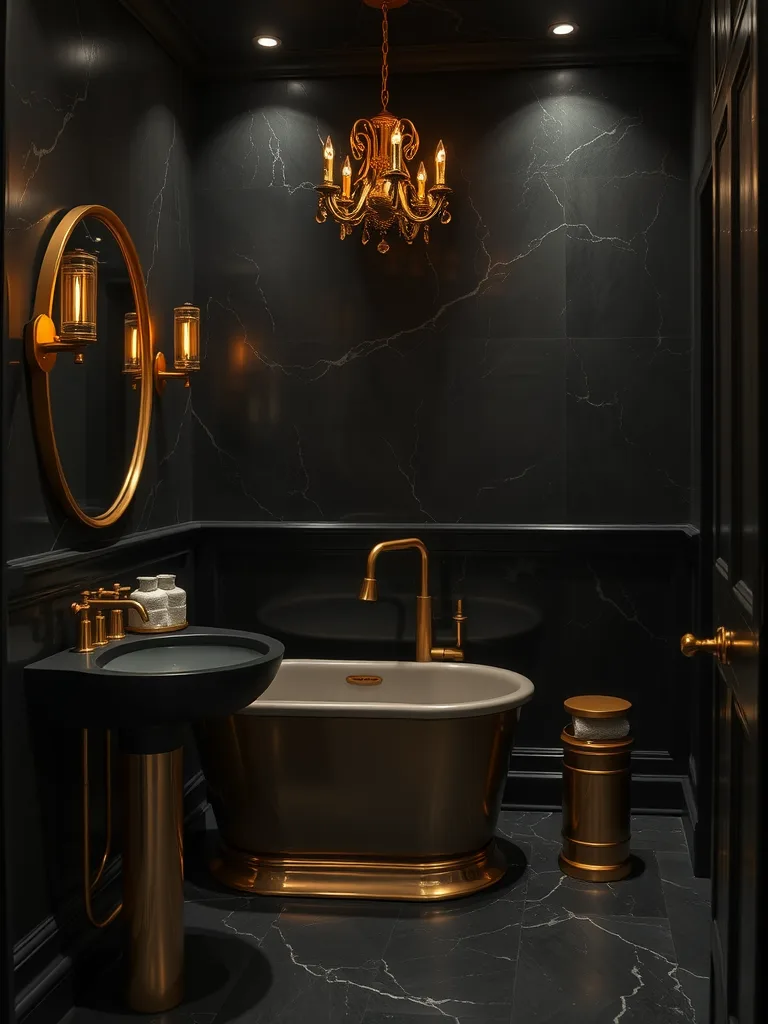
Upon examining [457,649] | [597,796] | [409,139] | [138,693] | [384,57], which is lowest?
[597,796]

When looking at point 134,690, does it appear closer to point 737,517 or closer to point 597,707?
point 737,517

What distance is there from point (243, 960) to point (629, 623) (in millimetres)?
1785

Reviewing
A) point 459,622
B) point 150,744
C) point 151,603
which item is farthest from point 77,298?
point 459,622

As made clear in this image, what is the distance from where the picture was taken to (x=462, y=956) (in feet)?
9.04

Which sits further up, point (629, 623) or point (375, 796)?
point (629, 623)

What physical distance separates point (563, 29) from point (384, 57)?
590 mm

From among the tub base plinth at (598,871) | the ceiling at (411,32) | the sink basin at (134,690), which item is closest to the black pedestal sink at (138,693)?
the sink basin at (134,690)

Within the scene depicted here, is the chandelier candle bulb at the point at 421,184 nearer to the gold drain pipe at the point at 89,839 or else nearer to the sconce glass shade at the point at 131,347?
the sconce glass shade at the point at 131,347

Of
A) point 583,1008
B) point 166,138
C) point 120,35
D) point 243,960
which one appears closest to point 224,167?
point 166,138

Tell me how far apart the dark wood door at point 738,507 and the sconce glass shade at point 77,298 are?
4.66ft

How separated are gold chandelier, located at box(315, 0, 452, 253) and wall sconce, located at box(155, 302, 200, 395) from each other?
1.66ft

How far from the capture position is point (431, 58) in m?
3.72

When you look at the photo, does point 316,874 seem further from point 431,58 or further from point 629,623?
point 431,58

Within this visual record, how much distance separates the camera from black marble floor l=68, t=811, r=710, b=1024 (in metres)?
2.49
